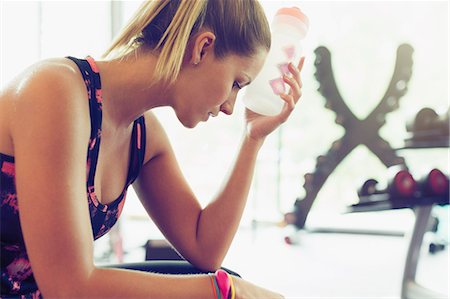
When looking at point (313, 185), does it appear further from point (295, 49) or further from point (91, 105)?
point (91, 105)

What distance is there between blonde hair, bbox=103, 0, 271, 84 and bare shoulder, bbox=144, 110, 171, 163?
161 millimetres

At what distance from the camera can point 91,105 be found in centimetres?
66

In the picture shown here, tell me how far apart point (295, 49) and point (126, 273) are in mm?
593

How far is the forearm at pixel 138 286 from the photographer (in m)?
0.57

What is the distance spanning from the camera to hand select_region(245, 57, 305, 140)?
0.93 m

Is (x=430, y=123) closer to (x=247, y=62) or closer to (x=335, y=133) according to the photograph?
(x=247, y=62)

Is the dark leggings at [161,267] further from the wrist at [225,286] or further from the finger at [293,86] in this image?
the finger at [293,86]

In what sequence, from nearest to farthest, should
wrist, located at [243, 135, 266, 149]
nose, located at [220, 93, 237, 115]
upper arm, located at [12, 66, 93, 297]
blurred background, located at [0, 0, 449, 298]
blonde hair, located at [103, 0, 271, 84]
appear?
upper arm, located at [12, 66, 93, 297]
blonde hair, located at [103, 0, 271, 84]
nose, located at [220, 93, 237, 115]
wrist, located at [243, 135, 266, 149]
blurred background, located at [0, 0, 449, 298]

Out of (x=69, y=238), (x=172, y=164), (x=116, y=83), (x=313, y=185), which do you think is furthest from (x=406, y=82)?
(x=69, y=238)

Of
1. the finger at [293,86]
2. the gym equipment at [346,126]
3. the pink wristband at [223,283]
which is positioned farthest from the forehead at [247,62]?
the gym equipment at [346,126]

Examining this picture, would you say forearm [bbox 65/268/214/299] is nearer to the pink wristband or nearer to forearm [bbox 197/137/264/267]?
the pink wristband

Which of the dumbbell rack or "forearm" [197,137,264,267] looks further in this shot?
the dumbbell rack

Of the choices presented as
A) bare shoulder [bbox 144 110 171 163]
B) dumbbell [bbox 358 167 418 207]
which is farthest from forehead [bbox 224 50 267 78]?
dumbbell [bbox 358 167 418 207]

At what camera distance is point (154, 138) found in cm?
91
